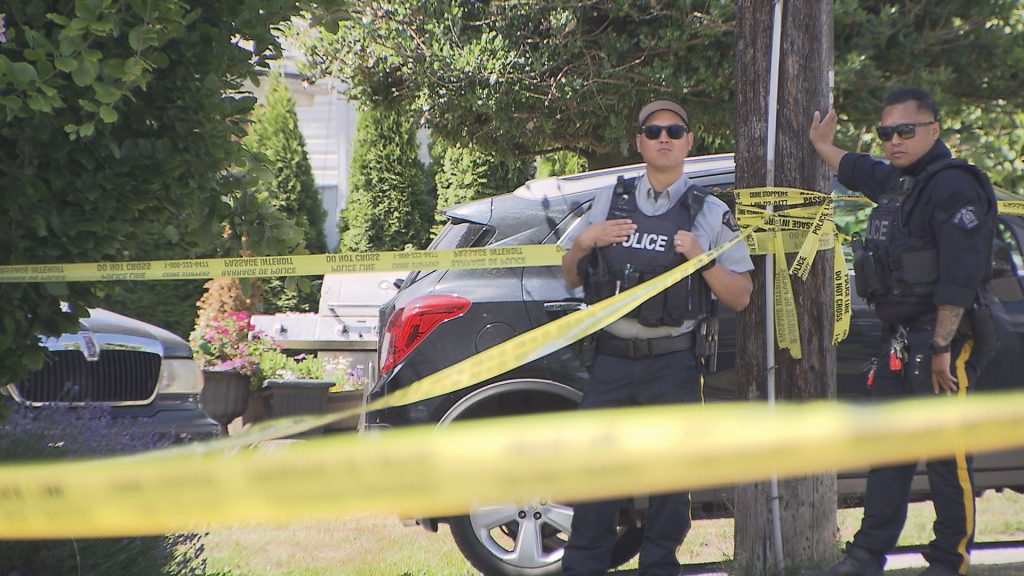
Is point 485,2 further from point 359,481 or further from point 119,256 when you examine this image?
point 359,481

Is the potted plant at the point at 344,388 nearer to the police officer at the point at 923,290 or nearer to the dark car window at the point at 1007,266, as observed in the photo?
the dark car window at the point at 1007,266

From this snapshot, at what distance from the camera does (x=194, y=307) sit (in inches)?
526

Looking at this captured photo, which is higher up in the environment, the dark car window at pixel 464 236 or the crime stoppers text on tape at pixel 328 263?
the dark car window at pixel 464 236

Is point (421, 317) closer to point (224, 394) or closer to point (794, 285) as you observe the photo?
point (794, 285)

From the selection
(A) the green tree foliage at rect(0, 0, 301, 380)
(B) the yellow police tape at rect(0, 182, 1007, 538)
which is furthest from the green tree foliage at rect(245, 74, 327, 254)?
(A) the green tree foliage at rect(0, 0, 301, 380)

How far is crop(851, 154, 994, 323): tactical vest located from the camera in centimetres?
362

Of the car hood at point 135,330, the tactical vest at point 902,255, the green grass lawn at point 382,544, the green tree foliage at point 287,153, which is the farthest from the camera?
the green tree foliage at point 287,153

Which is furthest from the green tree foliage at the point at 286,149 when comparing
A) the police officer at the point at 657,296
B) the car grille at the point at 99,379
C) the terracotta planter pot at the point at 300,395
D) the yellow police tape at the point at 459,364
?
the police officer at the point at 657,296

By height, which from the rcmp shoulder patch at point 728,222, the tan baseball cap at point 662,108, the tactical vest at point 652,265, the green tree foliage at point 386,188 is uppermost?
the green tree foliage at point 386,188

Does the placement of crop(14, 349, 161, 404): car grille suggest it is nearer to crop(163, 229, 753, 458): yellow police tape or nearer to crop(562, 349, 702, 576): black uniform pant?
crop(163, 229, 753, 458): yellow police tape

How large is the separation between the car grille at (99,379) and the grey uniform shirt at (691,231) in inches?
108

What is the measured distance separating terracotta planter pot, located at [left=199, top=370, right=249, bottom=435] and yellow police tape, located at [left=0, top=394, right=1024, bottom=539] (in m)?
7.95

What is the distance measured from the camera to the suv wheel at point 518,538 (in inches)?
175

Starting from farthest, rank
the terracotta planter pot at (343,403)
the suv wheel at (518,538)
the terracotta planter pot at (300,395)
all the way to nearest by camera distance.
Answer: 1. the terracotta planter pot at (343,403)
2. the terracotta planter pot at (300,395)
3. the suv wheel at (518,538)
